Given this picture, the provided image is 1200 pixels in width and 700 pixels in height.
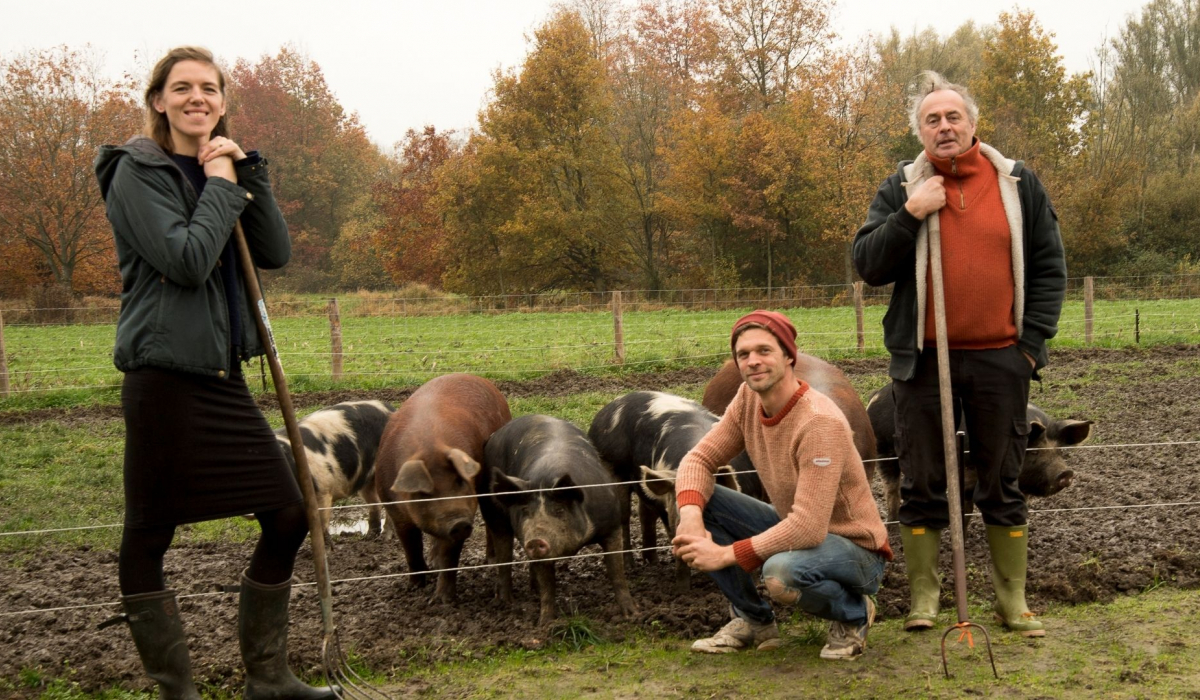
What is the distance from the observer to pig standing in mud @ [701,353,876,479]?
5.84 m

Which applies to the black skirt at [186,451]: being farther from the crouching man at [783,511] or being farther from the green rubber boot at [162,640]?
the crouching man at [783,511]

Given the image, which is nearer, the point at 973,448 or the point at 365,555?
the point at 973,448

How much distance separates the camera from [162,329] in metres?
2.96

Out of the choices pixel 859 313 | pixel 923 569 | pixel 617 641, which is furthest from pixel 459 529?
pixel 859 313

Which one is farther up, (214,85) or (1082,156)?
(1082,156)

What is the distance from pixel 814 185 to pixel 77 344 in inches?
866

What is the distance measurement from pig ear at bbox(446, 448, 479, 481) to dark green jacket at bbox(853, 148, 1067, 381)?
2087mm

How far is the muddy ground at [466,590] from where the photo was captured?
4.33 metres

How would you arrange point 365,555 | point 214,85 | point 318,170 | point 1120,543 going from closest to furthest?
point 214,85 < point 1120,543 < point 365,555 < point 318,170

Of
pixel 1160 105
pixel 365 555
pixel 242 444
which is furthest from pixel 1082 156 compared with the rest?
pixel 242 444

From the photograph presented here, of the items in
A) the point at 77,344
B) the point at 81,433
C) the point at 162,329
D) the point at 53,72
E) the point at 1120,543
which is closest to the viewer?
the point at 162,329

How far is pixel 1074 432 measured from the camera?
5484 millimetres

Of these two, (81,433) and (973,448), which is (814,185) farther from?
(973,448)

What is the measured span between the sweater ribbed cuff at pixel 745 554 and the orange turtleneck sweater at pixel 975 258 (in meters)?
1.23
